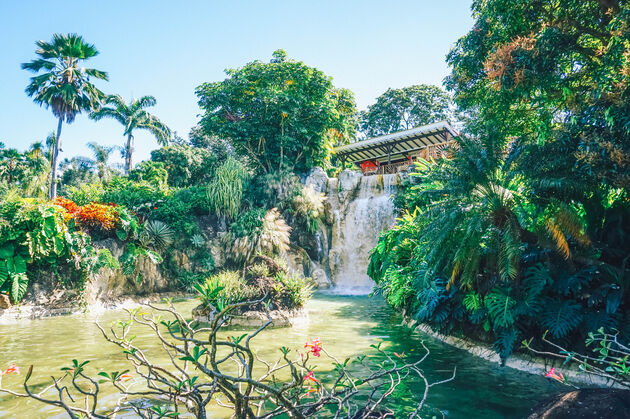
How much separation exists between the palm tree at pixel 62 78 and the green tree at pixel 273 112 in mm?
6313

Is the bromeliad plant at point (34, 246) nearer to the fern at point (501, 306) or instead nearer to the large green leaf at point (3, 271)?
the large green leaf at point (3, 271)

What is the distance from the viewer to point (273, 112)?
784 inches

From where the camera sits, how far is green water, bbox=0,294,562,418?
4.40 metres

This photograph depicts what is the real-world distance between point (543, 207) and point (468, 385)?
9.34 feet

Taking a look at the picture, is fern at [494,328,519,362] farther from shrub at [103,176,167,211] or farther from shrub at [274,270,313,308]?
shrub at [103,176,167,211]

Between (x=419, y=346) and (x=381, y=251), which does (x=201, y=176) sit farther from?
(x=419, y=346)

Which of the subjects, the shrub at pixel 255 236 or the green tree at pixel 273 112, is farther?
the green tree at pixel 273 112

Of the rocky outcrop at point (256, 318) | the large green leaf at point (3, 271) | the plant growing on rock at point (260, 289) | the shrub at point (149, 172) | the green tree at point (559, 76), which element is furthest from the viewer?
the shrub at point (149, 172)

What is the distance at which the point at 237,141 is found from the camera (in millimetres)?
20344

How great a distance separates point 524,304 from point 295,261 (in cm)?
1250

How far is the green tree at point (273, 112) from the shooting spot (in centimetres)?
1973

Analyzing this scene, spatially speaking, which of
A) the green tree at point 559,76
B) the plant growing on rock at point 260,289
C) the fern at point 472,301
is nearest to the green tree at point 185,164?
the plant growing on rock at point 260,289

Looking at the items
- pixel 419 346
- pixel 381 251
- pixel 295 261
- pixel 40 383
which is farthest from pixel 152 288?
pixel 419 346

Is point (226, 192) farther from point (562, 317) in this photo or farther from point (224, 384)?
point (224, 384)
